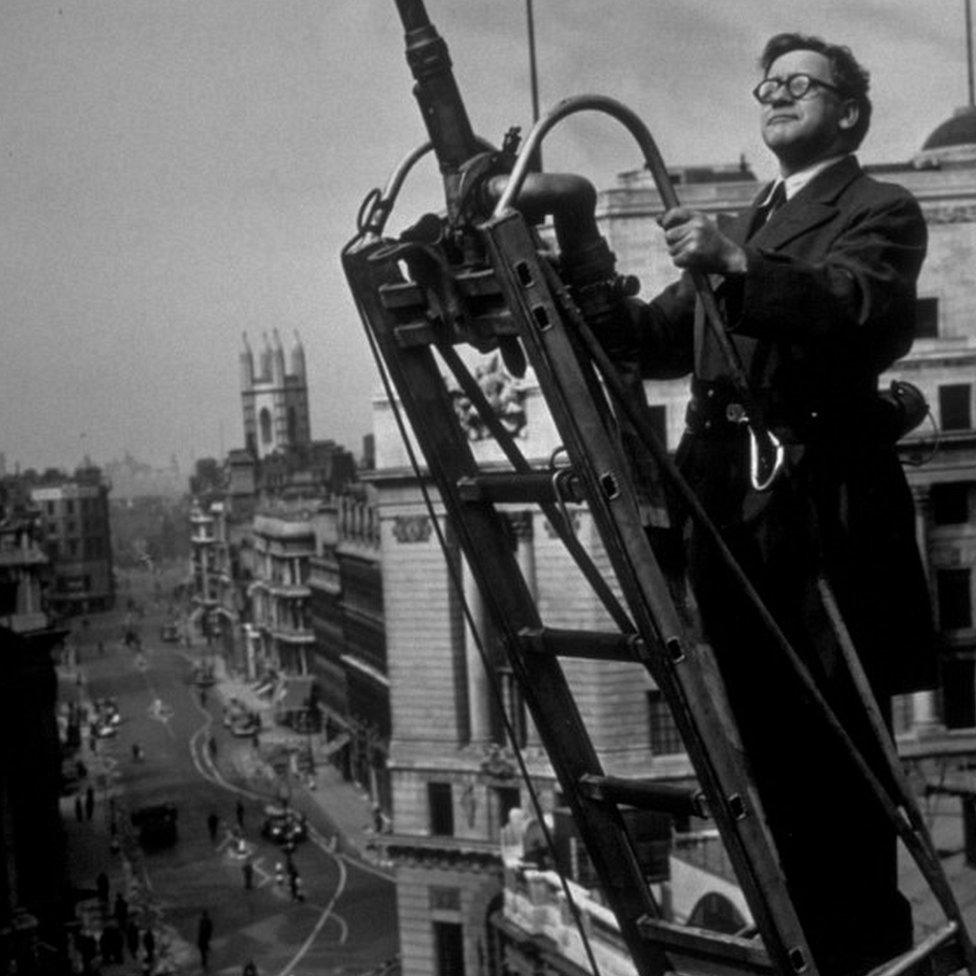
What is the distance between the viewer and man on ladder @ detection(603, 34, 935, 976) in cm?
781

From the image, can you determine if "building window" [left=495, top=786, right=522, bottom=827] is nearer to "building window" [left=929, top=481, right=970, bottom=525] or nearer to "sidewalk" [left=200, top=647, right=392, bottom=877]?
"building window" [left=929, top=481, right=970, bottom=525]

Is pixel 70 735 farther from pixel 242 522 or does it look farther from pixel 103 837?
A: pixel 242 522

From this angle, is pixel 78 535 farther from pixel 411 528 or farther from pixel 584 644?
pixel 584 644

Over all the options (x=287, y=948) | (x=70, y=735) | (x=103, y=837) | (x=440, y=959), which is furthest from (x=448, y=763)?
(x=70, y=735)

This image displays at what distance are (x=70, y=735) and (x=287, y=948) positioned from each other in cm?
4818

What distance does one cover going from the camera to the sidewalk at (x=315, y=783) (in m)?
75.1

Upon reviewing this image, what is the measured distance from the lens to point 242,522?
156 m

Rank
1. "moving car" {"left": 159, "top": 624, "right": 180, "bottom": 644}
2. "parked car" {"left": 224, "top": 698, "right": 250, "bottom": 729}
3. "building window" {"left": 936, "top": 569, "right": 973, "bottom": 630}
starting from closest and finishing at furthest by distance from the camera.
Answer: "building window" {"left": 936, "top": 569, "right": 973, "bottom": 630}
"parked car" {"left": 224, "top": 698, "right": 250, "bottom": 729}
"moving car" {"left": 159, "top": 624, "right": 180, "bottom": 644}

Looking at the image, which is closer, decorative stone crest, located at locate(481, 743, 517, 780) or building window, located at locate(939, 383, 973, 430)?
building window, located at locate(939, 383, 973, 430)

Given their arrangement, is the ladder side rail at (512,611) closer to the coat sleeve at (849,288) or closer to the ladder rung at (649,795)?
the ladder rung at (649,795)

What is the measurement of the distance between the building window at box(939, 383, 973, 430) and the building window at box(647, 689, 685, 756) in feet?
→ 36.2

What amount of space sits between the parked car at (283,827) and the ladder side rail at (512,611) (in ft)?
212

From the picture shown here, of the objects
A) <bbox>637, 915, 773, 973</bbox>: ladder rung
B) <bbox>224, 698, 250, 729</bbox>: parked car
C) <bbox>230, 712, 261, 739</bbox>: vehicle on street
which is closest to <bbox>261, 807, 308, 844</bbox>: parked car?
<bbox>230, 712, 261, 739</bbox>: vehicle on street

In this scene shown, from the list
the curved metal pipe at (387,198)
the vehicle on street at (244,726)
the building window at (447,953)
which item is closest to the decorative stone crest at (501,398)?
the building window at (447,953)
